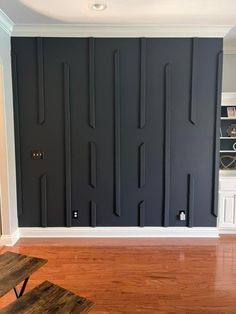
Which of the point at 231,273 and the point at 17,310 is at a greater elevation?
the point at 17,310

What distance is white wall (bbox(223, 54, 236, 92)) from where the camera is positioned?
4359mm

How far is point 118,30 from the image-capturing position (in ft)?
11.7

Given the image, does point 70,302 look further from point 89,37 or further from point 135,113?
point 89,37

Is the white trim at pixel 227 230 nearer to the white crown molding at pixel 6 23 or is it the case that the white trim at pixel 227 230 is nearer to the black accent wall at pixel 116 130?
the black accent wall at pixel 116 130

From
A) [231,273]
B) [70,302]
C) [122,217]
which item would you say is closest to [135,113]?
[122,217]

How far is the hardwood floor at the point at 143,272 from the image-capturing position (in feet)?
7.86

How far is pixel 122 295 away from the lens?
2.50 meters

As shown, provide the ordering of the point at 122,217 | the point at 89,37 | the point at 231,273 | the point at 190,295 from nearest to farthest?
the point at 190,295
the point at 231,273
the point at 89,37
the point at 122,217

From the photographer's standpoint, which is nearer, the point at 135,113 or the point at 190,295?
the point at 190,295

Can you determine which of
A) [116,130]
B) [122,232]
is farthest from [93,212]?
[116,130]

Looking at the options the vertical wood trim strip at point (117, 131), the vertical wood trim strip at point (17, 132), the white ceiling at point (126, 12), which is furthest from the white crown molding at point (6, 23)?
the vertical wood trim strip at point (117, 131)

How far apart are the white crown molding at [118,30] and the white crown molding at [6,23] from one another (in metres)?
0.07

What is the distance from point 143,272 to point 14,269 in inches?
56.8

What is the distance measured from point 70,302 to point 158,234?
7.51ft
